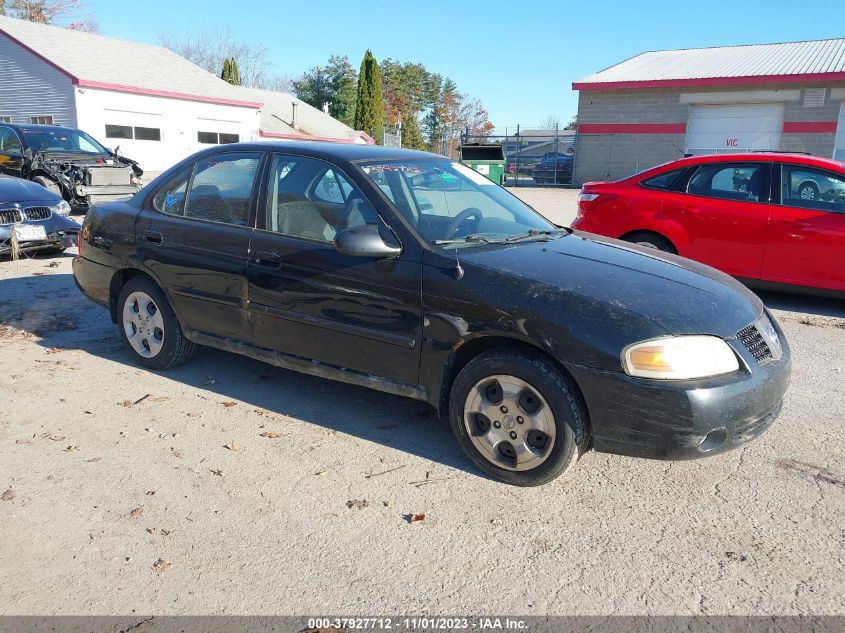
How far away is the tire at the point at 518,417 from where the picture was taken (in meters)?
3.20

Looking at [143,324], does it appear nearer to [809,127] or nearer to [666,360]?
[666,360]

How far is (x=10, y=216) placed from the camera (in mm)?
8562

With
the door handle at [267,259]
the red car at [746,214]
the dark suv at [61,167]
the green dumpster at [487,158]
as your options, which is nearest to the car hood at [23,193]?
the dark suv at [61,167]

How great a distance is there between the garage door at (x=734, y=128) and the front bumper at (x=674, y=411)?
2541 cm

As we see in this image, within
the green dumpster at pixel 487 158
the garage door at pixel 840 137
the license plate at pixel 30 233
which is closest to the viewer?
the license plate at pixel 30 233

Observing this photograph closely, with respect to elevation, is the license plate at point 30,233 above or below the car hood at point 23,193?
below

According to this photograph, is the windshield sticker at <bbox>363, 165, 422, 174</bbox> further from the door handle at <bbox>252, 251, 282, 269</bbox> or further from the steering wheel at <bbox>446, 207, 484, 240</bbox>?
the door handle at <bbox>252, 251, 282, 269</bbox>

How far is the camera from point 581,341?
10.2 ft

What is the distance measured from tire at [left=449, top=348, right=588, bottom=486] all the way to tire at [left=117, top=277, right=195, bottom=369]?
2.35 metres

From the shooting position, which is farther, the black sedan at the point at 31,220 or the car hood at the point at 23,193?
the car hood at the point at 23,193

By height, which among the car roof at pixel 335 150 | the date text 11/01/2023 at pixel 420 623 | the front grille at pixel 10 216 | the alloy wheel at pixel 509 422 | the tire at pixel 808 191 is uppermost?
the car roof at pixel 335 150

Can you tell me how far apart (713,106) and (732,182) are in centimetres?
2247

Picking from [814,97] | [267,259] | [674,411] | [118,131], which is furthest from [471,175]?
[118,131]

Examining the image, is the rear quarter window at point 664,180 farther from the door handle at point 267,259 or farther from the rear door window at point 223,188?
the door handle at point 267,259
